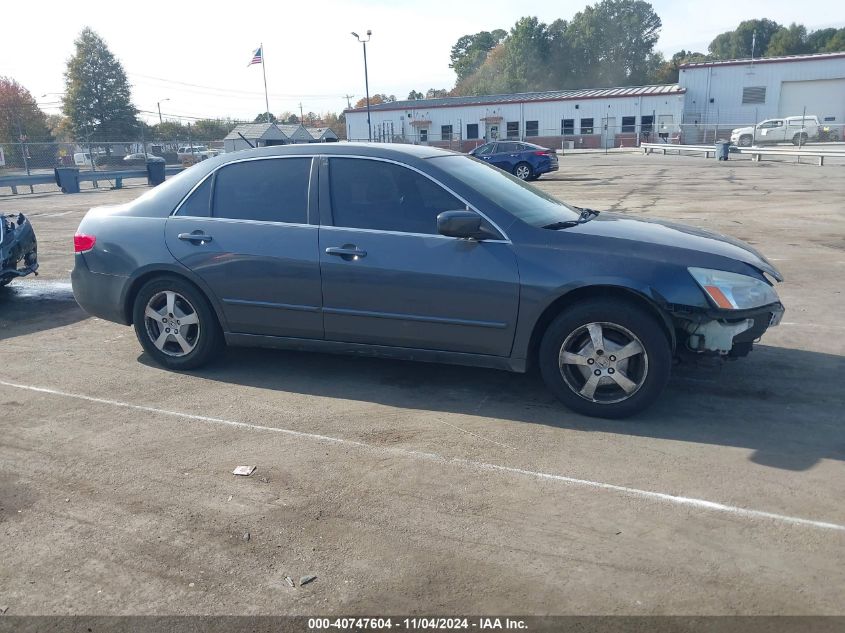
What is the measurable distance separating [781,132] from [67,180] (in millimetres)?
39770

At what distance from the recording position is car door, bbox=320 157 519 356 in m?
4.65

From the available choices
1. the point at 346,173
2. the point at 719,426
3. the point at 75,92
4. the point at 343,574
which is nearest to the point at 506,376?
the point at 719,426

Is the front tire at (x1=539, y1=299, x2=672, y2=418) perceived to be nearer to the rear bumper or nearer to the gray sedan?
the gray sedan

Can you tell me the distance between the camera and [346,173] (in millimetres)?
5188

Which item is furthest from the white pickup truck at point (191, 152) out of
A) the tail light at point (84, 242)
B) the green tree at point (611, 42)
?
the green tree at point (611, 42)

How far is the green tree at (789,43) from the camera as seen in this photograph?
303ft

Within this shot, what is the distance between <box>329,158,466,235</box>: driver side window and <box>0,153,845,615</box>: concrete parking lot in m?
1.19

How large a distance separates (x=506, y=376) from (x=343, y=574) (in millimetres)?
2644

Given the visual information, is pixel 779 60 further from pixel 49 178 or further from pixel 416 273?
pixel 416 273

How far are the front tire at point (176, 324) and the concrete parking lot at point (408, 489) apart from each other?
0.19 m

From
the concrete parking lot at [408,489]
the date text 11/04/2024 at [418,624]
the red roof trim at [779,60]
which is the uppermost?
the red roof trim at [779,60]

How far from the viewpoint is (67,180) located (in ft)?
88.4

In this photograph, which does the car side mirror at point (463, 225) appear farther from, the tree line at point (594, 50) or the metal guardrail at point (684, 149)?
the tree line at point (594, 50)

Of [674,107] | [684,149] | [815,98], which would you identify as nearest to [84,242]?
[684,149]
